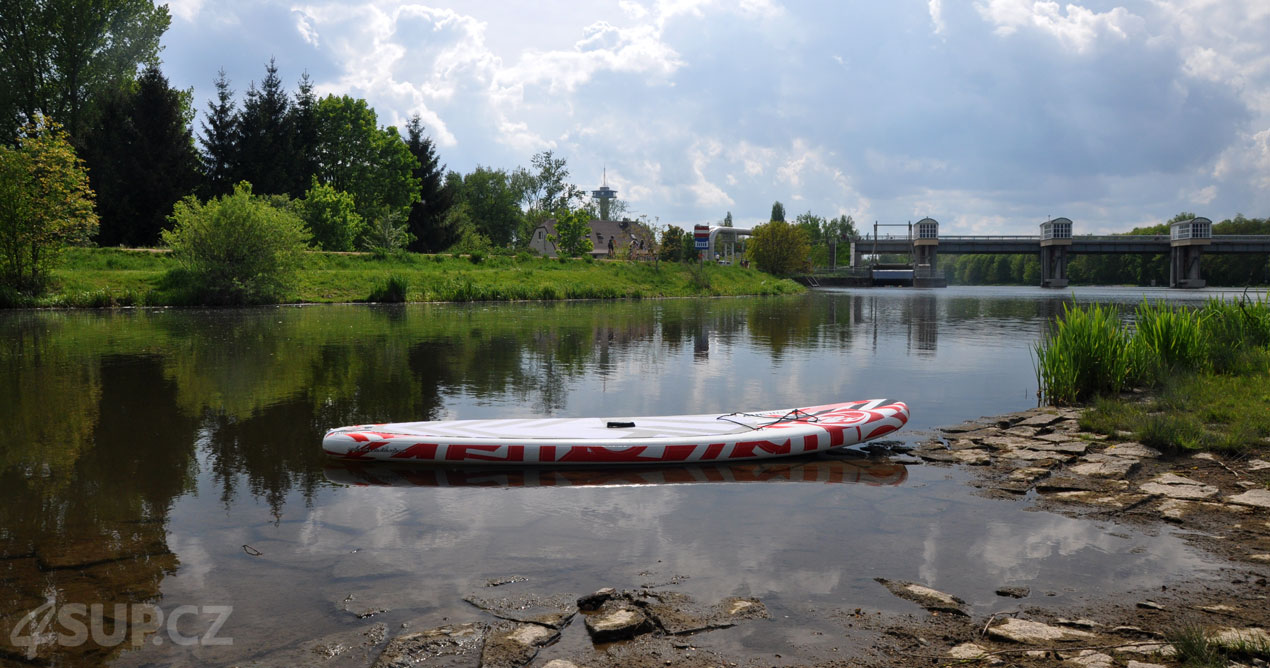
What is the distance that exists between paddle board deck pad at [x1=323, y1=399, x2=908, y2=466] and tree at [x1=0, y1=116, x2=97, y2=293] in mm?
29978

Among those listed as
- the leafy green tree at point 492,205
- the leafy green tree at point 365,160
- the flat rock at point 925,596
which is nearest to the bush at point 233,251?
the leafy green tree at point 365,160

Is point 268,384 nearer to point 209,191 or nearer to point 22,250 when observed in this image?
point 22,250

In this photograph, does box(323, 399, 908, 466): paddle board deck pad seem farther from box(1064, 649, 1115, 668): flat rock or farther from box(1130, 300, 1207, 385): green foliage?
box(1130, 300, 1207, 385): green foliage

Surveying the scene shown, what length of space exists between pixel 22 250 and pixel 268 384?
992 inches

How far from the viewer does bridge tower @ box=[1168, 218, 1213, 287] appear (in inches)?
3612

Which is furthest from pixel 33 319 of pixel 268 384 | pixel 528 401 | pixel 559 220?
pixel 559 220

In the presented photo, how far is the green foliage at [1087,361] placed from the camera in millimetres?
11906

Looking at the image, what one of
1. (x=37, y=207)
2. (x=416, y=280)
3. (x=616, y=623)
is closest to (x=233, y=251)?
(x=37, y=207)

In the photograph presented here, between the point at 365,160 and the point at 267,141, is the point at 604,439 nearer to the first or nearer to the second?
the point at 267,141

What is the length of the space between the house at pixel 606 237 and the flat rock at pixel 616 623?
62325 mm

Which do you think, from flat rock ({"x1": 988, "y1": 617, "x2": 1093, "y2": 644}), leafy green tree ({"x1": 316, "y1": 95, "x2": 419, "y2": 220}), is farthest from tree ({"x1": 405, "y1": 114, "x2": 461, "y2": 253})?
flat rock ({"x1": 988, "y1": 617, "x2": 1093, "y2": 644})

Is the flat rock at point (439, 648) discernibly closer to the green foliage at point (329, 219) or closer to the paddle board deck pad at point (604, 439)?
the paddle board deck pad at point (604, 439)

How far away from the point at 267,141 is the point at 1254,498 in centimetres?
5840

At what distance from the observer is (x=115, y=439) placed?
9969 millimetres
